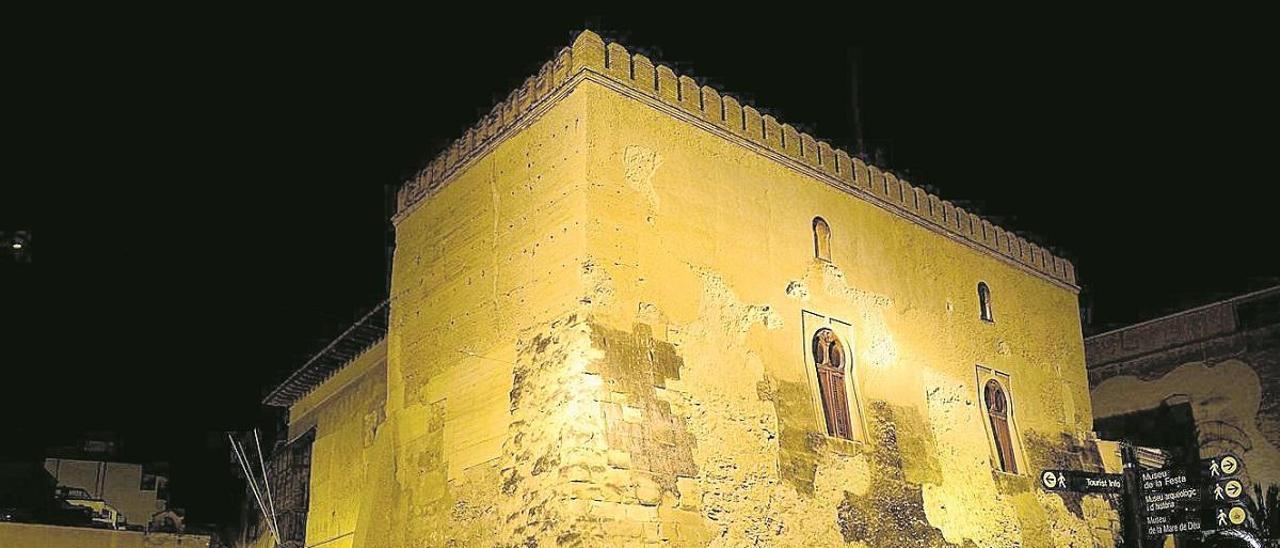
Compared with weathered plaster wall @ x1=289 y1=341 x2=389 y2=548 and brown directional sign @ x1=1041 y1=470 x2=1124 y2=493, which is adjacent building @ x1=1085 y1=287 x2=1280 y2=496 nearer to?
brown directional sign @ x1=1041 y1=470 x2=1124 y2=493

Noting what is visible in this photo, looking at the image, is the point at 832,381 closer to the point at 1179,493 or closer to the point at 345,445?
the point at 1179,493

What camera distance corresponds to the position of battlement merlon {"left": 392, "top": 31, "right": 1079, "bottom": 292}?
1083 centimetres

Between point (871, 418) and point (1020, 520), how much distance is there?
306 centimetres

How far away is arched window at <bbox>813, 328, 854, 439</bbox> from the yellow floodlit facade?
25mm

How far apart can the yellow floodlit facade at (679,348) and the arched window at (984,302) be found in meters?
0.06

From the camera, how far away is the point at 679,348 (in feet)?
33.9

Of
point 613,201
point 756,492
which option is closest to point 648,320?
point 613,201

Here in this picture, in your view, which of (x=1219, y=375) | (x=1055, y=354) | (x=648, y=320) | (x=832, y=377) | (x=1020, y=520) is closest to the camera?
(x=648, y=320)

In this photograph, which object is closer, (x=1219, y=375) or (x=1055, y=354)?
(x=1055, y=354)

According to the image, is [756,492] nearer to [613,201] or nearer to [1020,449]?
[613,201]

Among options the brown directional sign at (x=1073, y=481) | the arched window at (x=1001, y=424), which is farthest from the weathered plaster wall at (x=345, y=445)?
the brown directional sign at (x=1073, y=481)

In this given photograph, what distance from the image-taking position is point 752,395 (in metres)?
10.8

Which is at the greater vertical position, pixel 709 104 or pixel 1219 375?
pixel 709 104

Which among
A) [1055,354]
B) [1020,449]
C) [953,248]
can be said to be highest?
[953,248]
